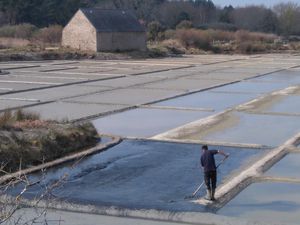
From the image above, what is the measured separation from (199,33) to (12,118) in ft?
158

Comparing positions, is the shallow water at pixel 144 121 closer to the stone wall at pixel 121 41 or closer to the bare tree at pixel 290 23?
the stone wall at pixel 121 41

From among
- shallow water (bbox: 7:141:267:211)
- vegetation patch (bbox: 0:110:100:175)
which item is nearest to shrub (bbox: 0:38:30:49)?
vegetation patch (bbox: 0:110:100:175)

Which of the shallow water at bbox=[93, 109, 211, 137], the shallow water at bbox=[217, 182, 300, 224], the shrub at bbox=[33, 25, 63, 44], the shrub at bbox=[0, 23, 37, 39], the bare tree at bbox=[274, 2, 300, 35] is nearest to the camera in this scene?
the shallow water at bbox=[217, 182, 300, 224]

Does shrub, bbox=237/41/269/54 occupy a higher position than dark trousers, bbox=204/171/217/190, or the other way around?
dark trousers, bbox=204/171/217/190

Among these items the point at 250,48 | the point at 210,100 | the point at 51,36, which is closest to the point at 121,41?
the point at 51,36

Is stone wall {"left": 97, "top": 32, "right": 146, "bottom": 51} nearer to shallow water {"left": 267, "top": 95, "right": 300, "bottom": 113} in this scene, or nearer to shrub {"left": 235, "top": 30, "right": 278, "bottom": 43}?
shrub {"left": 235, "top": 30, "right": 278, "bottom": 43}

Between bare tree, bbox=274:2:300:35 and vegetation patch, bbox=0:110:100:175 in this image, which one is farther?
bare tree, bbox=274:2:300:35

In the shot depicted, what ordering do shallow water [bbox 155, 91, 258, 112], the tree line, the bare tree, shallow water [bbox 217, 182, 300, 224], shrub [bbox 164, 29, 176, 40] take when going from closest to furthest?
shallow water [bbox 217, 182, 300, 224] < shallow water [bbox 155, 91, 258, 112] < shrub [bbox 164, 29, 176, 40] < the tree line < the bare tree

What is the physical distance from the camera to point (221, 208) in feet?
32.5

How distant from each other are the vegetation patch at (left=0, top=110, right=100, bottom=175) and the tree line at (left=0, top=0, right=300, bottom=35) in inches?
2236

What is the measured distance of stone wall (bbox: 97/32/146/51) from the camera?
53031 mm

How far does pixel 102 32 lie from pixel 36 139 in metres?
39.5

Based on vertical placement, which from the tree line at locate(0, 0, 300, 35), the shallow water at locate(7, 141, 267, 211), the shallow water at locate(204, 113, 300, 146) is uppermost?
the tree line at locate(0, 0, 300, 35)

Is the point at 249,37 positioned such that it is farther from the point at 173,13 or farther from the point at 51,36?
the point at 173,13
